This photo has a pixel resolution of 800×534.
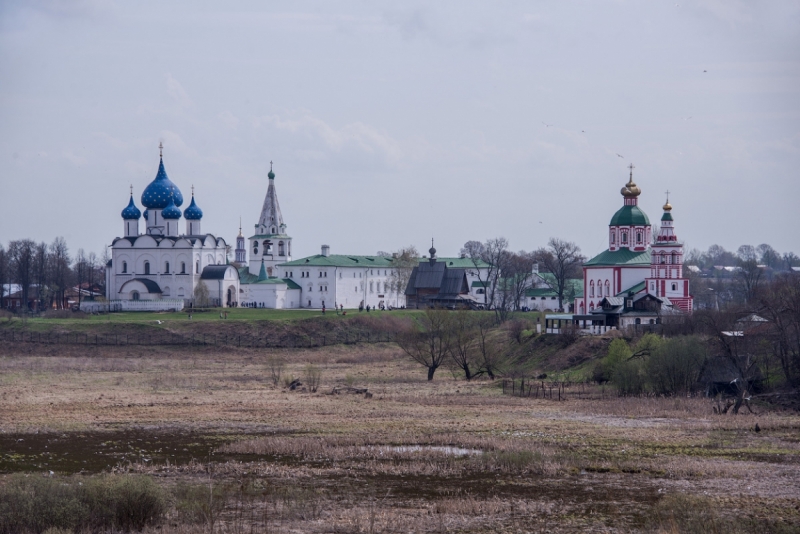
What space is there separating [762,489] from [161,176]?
65729mm

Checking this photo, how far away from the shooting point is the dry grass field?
1784 centimetres

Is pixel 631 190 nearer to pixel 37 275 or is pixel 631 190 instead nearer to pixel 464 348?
pixel 464 348

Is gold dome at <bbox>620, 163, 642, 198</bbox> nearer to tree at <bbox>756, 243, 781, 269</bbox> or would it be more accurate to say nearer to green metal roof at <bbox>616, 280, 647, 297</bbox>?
green metal roof at <bbox>616, 280, 647, 297</bbox>

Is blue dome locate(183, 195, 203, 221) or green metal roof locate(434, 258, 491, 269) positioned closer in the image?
blue dome locate(183, 195, 203, 221)

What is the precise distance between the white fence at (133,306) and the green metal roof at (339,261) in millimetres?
12290

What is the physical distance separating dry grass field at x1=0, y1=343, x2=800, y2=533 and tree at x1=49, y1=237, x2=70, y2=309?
146 ft

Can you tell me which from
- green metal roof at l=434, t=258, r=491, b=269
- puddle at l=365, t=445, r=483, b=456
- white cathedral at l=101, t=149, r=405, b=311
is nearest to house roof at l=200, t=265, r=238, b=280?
white cathedral at l=101, t=149, r=405, b=311

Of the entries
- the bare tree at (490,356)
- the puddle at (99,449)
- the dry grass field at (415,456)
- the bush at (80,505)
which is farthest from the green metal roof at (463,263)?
the bush at (80,505)

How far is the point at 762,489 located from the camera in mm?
19875

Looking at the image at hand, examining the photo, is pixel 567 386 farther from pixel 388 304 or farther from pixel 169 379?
pixel 388 304

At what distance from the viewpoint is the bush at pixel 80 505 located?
16438 millimetres

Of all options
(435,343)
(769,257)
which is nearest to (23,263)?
(435,343)

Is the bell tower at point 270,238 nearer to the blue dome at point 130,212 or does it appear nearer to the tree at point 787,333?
the blue dome at point 130,212

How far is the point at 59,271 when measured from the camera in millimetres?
87875
